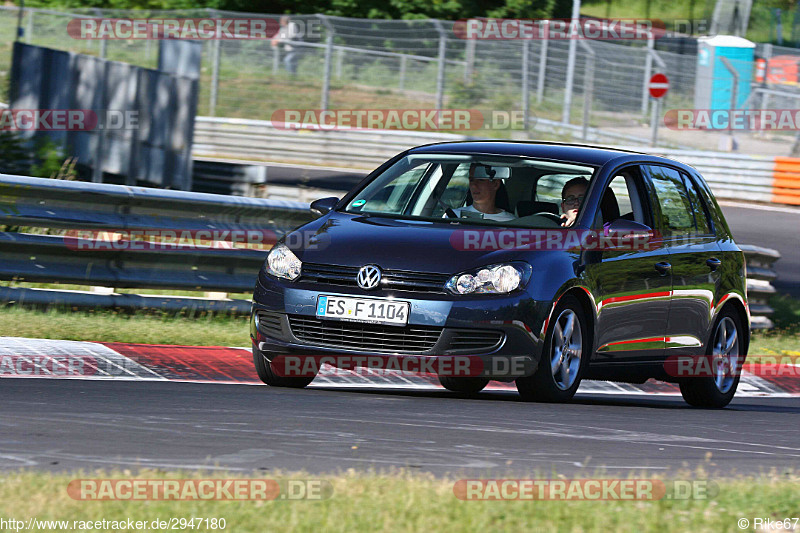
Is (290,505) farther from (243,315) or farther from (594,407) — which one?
(243,315)

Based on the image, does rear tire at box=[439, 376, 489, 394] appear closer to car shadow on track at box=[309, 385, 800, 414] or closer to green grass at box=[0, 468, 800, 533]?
car shadow on track at box=[309, 385, 800, 414]

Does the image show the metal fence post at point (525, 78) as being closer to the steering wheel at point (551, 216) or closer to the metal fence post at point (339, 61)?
the metal fence post at point (339, 61)

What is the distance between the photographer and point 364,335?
7.45 m

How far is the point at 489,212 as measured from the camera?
838 centimetres

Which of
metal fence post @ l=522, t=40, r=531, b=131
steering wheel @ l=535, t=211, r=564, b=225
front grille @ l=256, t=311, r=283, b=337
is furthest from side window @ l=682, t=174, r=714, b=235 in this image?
metal fence post @ l=522, t=40, r=531, b=131

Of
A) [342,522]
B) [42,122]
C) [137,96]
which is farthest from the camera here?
[137,96]

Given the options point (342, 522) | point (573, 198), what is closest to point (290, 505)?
point (342, 522)

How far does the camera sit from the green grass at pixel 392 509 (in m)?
4.19

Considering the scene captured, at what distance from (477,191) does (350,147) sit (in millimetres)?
22377

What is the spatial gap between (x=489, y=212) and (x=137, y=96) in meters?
11.6

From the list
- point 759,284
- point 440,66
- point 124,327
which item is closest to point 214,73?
point 440,66

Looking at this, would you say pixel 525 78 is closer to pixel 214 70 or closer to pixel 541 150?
pixel 214 70

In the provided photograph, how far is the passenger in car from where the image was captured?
8.30m

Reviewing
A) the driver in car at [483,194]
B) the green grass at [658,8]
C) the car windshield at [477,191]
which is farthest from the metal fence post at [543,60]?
the green grass at [658,8]
